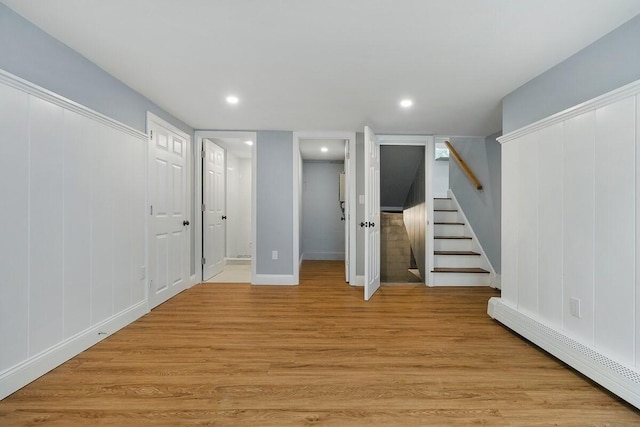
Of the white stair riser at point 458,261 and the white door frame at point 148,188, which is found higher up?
the white door frame at point 148,188

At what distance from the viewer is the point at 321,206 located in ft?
20.1

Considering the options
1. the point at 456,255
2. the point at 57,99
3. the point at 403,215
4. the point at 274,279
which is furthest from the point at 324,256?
the point at 57,99

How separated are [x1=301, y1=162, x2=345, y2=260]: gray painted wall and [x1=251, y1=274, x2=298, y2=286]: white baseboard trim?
7.13 feet

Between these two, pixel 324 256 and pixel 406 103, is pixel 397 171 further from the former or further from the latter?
pixel 406 103

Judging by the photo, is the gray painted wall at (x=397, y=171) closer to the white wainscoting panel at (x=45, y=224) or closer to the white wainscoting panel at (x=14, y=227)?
the white wainscoting panel at (x=45, y=224)

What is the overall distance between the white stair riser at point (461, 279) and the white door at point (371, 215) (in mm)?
857

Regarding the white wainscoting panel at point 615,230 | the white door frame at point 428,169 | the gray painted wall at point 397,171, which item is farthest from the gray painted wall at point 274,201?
the white wainscoting panel at point 615,230

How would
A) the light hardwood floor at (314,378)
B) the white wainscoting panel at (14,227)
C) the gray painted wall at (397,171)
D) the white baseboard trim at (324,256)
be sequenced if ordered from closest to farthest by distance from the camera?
1. the light hardwood floor at (314,378)
2. the white wainscoting panel at (14,227)
3. the gray painted wall at (397,171)
4. the white baseboard trim at (324,256)

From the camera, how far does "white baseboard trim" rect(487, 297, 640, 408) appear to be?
1.45m

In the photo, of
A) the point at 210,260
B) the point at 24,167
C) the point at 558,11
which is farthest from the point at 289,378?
the point at 210,260

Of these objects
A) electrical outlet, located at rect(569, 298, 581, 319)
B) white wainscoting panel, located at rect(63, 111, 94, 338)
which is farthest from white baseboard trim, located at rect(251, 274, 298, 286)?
electrical outlet, located at rect(569, 298, 581, 319)

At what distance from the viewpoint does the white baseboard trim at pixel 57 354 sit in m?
1.51

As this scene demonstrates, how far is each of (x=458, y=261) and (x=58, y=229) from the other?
4.27m

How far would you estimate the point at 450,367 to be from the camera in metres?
1.81
